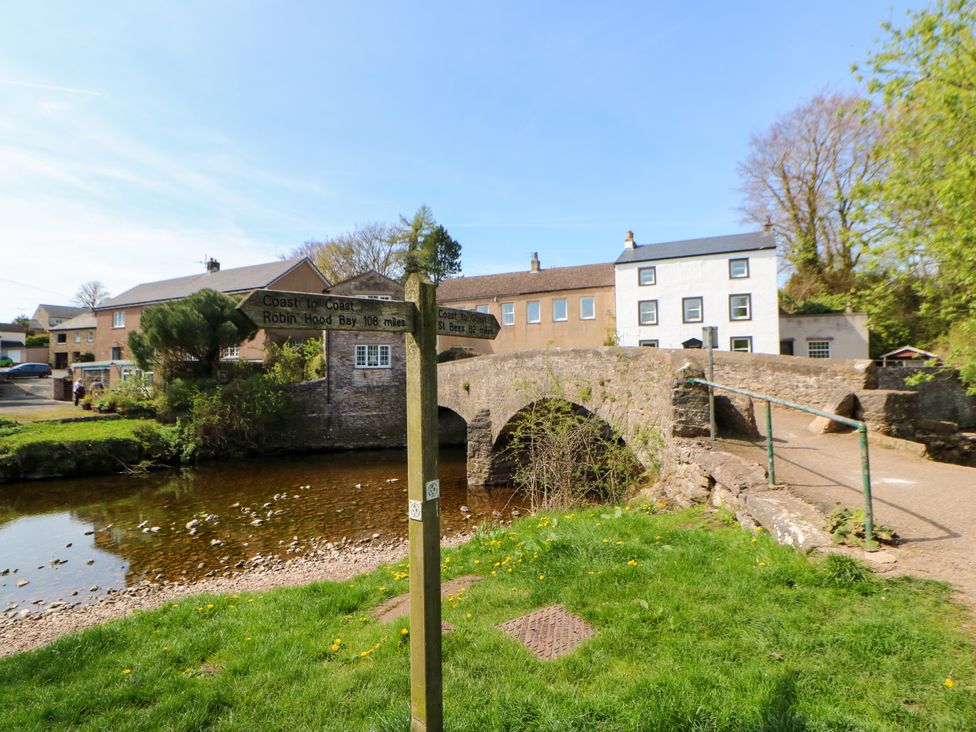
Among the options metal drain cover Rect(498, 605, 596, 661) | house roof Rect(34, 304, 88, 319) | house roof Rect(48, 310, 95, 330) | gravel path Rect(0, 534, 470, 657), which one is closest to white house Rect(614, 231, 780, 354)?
gravel path Rect(0, 534, 470, 657)

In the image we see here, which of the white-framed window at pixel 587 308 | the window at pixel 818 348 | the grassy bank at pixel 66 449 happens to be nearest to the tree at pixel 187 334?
the grassy bank at pixel 66 449

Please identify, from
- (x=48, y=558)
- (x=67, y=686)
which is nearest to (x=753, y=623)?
(x=67, y=686)

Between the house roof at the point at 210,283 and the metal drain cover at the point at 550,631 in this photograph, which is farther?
the house roof at the point at 210,283

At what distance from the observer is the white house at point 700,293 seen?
27.5 metres

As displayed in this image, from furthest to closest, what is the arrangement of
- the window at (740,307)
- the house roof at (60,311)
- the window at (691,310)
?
the house roof at (60,311)
the window at (691,310)
the window at (740,307)

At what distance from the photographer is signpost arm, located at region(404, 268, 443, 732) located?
2551 millimetres

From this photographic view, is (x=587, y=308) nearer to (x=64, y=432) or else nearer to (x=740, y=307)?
(x=740, y=307)

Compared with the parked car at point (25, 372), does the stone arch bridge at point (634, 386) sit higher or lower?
lower

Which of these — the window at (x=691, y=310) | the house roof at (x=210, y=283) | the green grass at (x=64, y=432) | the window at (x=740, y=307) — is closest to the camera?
the green grass at (x=64, y=432)

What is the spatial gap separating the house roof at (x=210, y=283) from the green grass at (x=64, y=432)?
12.5 metres

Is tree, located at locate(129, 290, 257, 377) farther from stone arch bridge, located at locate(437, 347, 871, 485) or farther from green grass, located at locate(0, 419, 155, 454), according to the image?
stone arch bridge, located at locate(437, 347, 871, 485)

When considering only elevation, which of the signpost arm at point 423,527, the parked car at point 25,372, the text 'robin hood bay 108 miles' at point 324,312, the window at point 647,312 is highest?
the window at point 647,312

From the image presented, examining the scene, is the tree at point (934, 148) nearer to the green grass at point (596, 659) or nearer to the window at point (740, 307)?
the green grass at point (596, 659)

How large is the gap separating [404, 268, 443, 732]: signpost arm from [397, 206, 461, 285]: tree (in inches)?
1272
